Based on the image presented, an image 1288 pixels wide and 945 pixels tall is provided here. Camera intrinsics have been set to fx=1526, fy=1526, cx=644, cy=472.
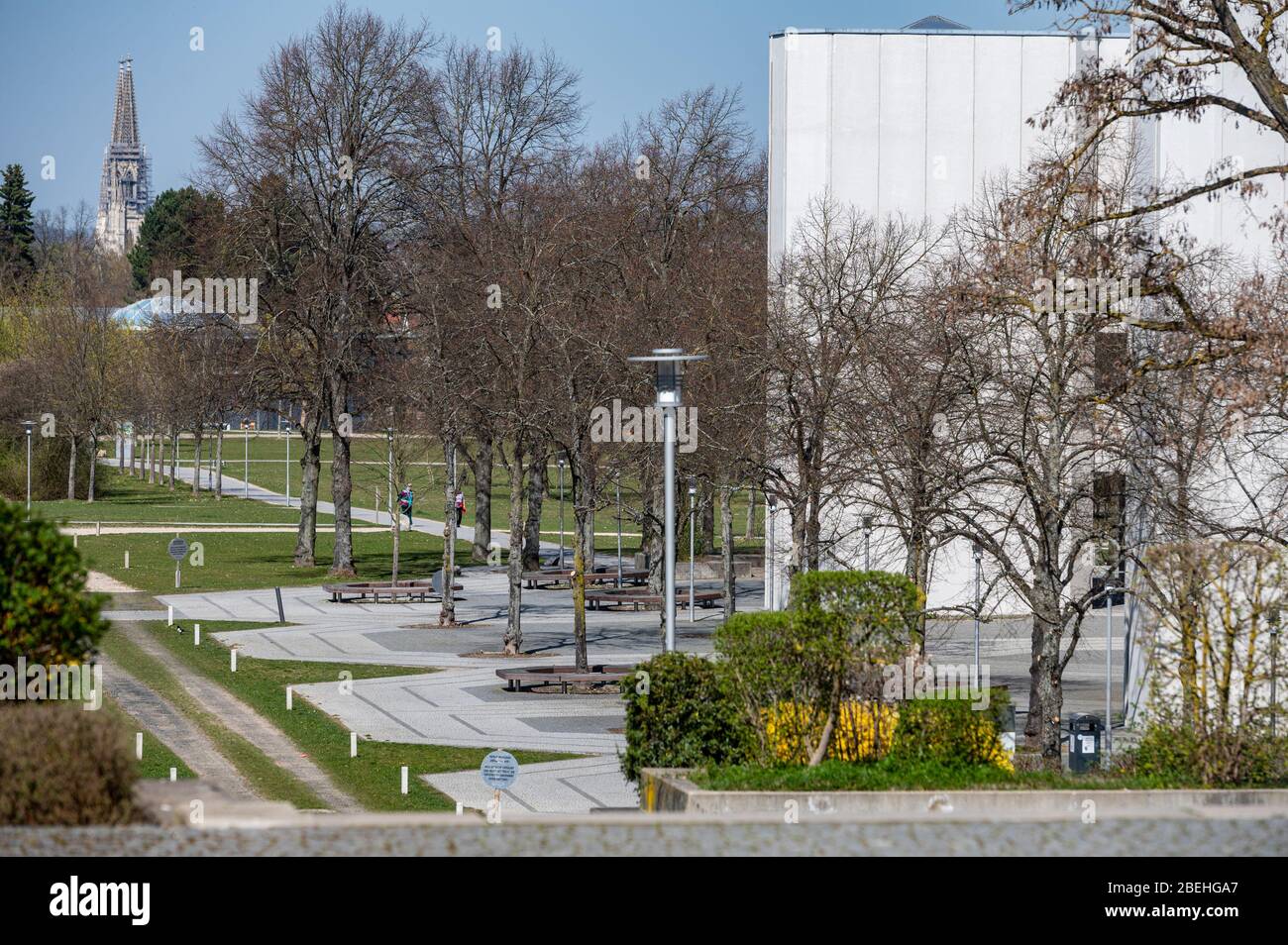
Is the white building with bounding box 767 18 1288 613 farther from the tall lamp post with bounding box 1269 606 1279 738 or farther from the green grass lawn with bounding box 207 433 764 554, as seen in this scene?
the tall lamp post with bounding box 1269 606 1279 738

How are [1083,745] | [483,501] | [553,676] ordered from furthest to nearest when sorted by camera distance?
1. [483,501]
2. [553,676]
3. [1083,745]

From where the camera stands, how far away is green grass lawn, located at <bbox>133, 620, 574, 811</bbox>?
65.1 ft

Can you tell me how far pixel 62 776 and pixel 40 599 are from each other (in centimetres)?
156

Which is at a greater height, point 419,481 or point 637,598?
point 419,481

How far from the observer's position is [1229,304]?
828 inches

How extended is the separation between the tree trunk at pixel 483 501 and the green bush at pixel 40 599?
1581 inches

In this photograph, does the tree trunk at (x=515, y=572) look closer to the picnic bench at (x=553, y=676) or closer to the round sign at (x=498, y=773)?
the picnic bench at (x=553, y=676)

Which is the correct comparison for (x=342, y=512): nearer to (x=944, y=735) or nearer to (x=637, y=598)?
(x=637, y=598)

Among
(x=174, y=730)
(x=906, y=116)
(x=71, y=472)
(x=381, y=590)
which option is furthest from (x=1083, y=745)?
(x=71, y=472)

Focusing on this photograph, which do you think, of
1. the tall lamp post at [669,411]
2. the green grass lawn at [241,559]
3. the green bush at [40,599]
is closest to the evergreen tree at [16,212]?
the green grass lawn at [241,559]

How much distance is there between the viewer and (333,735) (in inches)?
931

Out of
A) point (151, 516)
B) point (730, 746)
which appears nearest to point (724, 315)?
point (730, 746)
